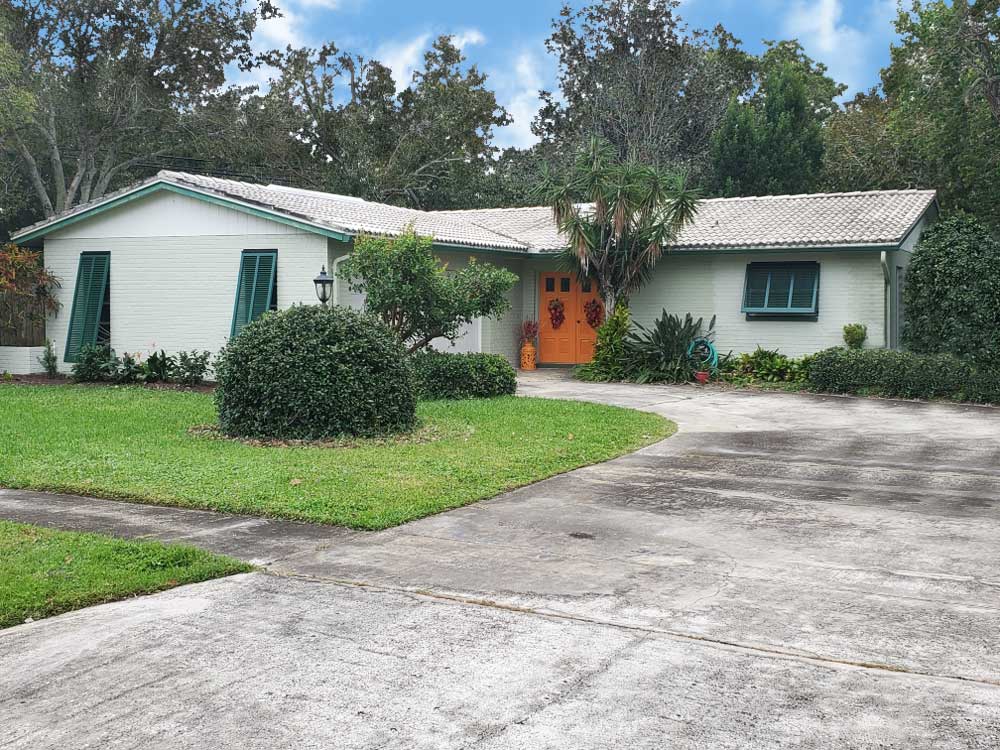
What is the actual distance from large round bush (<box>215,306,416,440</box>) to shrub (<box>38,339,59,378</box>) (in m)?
9.35

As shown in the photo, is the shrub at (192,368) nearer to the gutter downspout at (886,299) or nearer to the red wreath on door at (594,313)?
the red wreath on door at (594,313)

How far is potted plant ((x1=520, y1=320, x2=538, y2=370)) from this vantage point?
2248 centimetres

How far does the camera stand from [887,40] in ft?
119

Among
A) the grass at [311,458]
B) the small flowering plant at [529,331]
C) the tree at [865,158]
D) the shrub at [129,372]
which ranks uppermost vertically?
the tree at [865,158]

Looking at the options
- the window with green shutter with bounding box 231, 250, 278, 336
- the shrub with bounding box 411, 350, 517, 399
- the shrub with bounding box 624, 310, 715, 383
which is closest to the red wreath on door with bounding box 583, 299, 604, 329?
the shrub with bounding box 624, 310, 715, 383

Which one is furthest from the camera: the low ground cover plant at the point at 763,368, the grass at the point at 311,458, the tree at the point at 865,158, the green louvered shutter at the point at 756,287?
the tree at the point at 865,158

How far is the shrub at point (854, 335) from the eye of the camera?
19344mm

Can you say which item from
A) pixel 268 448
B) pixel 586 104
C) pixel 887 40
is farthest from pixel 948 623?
pixel 586 104

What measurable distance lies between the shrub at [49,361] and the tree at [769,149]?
21.9 meters

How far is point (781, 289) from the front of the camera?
20516 mm

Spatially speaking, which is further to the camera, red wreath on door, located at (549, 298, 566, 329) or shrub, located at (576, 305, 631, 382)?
red wreath on door, located at (549, 298, 566, 329)

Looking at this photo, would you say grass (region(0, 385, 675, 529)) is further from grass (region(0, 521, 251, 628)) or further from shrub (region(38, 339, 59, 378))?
shrub (region(38, 339, 59, 378))

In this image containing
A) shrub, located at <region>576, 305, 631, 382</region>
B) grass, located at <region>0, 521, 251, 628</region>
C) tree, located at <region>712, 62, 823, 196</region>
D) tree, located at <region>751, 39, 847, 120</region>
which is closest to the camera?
grass, located at <region>0, 521, 251, 628</region>

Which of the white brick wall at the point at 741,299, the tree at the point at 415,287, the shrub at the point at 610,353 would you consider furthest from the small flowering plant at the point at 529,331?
the tree at the point at 415,287
